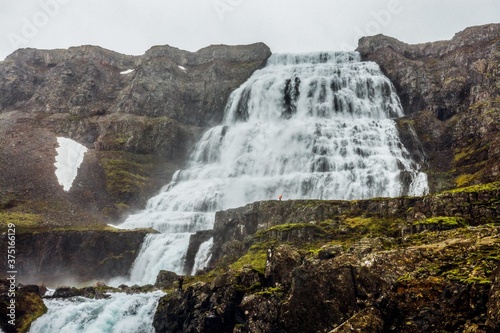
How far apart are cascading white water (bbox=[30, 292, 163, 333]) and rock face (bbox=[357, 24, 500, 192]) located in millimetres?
30535

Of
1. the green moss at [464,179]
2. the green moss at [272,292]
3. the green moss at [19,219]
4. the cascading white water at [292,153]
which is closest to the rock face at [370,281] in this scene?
the green moss at [272,292]

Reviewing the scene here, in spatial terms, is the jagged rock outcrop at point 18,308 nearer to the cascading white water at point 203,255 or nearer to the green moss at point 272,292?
the cascading white water at point 203,255

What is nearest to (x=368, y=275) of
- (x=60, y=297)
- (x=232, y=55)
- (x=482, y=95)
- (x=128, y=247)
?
(x=60, y=297)

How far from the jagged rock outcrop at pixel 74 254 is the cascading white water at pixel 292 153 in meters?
2.20

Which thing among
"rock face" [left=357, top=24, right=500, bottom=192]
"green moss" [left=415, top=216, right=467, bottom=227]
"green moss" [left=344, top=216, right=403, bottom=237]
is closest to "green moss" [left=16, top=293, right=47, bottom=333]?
"green moss" [left=344, top=216, right=403, bottom=237]

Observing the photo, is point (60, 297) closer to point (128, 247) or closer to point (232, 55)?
point (128, 247)

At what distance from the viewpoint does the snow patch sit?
2329 inches

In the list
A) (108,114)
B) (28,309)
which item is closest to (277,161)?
(28,309)

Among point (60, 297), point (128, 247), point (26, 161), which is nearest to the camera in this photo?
point (60, 297)

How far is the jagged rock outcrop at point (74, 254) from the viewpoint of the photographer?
41281 millimetres

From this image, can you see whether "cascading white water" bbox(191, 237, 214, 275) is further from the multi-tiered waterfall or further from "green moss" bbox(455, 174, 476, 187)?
"green moss" bbox(455, 174, 476, 187)

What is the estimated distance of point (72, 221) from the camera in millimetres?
49969

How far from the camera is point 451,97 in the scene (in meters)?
62.3

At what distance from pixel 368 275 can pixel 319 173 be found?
1400 inches
